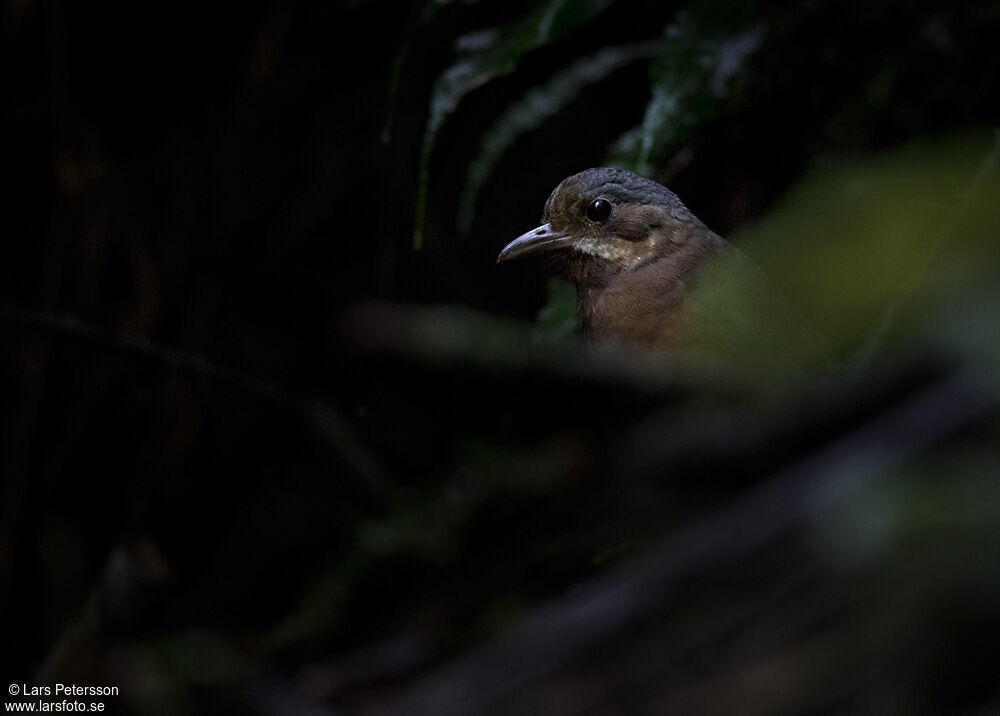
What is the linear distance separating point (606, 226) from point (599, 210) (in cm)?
4

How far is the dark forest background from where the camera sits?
85cm

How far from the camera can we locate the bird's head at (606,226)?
2156 mm

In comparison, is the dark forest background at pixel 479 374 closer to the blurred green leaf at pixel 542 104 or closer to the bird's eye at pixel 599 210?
the blurred green leaf at pixel 542 104

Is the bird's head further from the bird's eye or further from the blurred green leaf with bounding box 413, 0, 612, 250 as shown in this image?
the blurred green leaf with bounding box 413, 0, 612, 250

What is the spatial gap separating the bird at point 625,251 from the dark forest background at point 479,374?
77mm

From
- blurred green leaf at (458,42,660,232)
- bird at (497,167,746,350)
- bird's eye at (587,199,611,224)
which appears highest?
blurred green leaf at (458,42,660,232)

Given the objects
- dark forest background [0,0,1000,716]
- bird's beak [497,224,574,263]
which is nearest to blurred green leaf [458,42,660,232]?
dark forest background [0,0,1000,716]

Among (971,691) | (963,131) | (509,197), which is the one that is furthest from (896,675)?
(509,197)

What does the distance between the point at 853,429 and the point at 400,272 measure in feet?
9.54

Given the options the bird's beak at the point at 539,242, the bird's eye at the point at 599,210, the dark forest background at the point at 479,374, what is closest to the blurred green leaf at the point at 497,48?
the dark forest background at the point at 479,374

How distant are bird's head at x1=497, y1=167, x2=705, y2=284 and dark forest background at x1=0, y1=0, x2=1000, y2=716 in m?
0.08

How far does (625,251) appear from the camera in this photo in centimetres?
226

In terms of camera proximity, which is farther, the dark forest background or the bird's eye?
the bird's eye

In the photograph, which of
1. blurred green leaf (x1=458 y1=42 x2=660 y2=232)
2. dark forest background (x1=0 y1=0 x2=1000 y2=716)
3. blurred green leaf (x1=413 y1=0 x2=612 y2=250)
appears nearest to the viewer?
dark forest background (x1=0 y1=0 x2=1000 y2=716)
